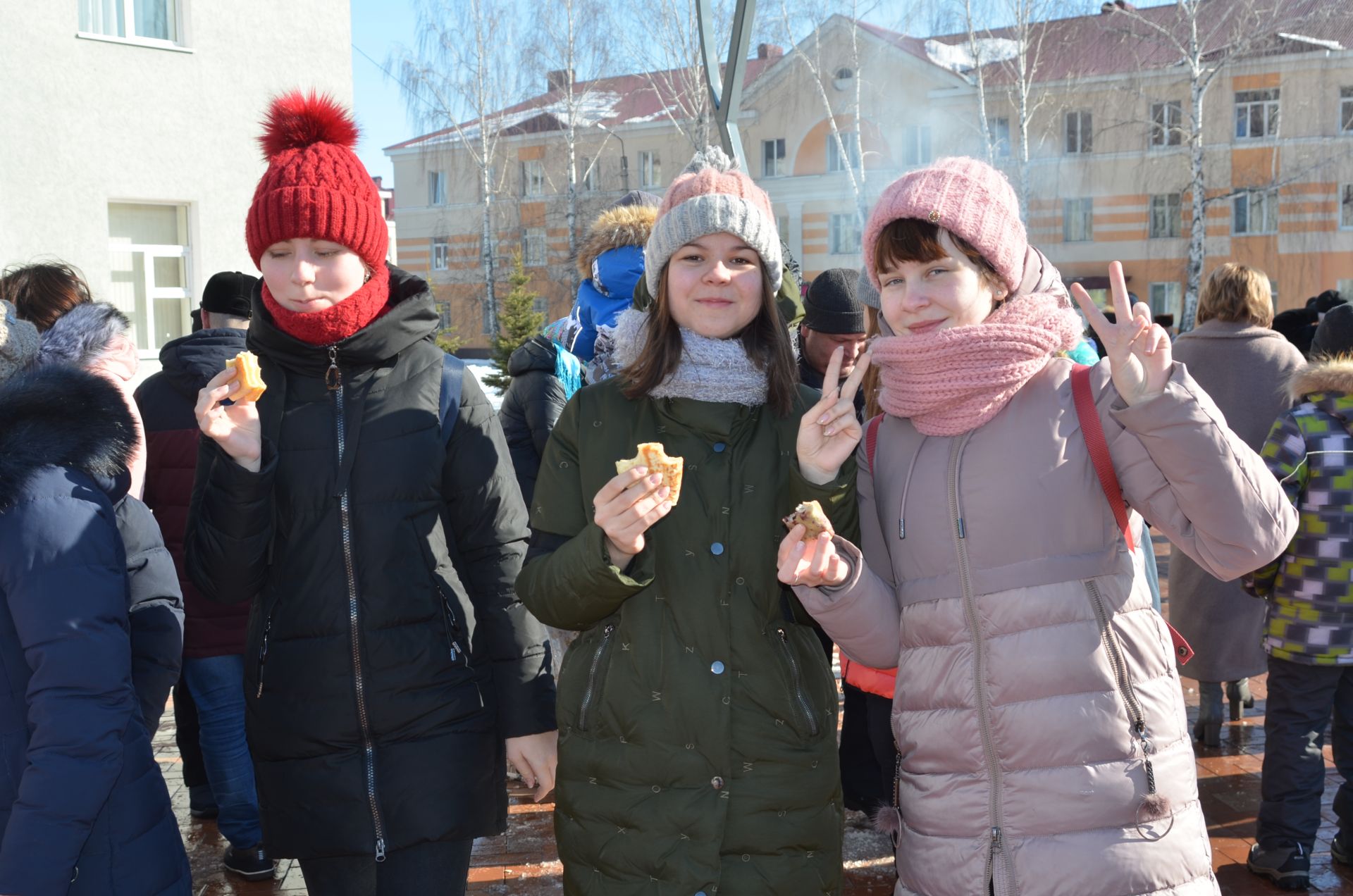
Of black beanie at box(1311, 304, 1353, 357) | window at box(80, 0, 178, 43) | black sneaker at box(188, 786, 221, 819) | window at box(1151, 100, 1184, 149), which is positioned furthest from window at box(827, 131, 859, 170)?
black sneaker at box(188, 786, 221, 819)

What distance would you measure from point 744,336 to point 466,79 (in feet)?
107

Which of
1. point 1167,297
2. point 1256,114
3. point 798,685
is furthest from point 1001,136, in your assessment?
point 798,685

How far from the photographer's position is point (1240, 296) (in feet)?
19.6

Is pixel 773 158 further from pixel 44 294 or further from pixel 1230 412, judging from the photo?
pixel 44 294

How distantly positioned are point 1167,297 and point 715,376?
1472 inches

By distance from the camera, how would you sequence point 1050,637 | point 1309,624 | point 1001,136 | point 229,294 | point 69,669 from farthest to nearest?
point 1001,136 → point 229,294 → point 1309,624 → point 1050,637 → point 69,669

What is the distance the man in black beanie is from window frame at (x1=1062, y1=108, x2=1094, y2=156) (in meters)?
28.9

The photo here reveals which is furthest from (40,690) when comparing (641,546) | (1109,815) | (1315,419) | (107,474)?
(1315,419)

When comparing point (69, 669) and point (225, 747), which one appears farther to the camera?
point (225, 747)

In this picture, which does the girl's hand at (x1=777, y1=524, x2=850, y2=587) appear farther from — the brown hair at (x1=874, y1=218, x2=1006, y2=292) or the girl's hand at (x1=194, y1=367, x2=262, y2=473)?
the girl's hand at (x1=194, y1=367, x2=262, y2=473)

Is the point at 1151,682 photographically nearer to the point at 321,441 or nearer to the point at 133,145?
the point at 321,441

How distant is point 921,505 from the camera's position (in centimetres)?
237

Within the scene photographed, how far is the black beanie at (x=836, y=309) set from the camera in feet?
15.2

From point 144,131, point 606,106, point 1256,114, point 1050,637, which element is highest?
point 606,106
